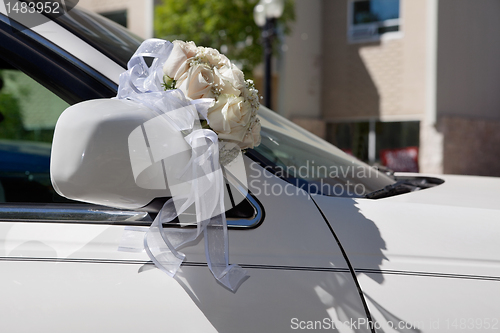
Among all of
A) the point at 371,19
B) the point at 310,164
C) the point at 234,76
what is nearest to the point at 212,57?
the point at 234,76

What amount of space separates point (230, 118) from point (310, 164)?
48cm

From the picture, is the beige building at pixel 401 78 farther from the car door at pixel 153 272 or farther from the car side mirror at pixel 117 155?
the car side mirror at pixel 117 155

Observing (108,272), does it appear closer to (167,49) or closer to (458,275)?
(167,49)

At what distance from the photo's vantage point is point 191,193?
3.51ft

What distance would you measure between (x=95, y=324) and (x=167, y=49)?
745 millimetres

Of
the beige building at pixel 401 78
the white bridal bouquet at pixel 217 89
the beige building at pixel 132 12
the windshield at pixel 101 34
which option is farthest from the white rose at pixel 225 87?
the beige building at pixel 401 78

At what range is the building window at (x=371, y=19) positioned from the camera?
11305mm

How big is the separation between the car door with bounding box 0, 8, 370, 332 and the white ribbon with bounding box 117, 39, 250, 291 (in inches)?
1.5

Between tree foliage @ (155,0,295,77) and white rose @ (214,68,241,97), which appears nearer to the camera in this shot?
white rose @ (214,68,241,97)

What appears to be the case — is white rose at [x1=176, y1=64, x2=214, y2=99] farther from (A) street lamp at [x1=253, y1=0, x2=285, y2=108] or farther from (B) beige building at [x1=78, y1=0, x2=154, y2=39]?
(B) beige building at [x1=78, y1=0, x2=154, y2=39]

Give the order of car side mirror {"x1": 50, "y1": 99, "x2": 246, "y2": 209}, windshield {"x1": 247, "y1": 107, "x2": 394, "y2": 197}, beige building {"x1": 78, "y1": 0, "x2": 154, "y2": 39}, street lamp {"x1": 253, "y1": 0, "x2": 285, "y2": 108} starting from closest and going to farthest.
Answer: car side mirror {"x1": 50, "y1": 99, "x2": 246, "y2": 209}
windshield {"x1": 247, "y1": 107, "x2": 394, "y2": 197}
street lamp {"x1": 253, "y1": 0, "x2": 285, "y2": 108}
beige building {"x1": 78, "y1": 0, "x2": 154, "y2": 39}

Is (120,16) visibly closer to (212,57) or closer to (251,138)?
(212,57)

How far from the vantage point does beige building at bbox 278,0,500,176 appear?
36.3 ft

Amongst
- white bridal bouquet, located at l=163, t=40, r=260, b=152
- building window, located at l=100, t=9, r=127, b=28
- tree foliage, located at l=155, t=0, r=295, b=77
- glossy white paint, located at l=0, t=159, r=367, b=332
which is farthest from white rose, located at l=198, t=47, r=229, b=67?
building window, located at l=100, t=9, r=127, b=28
